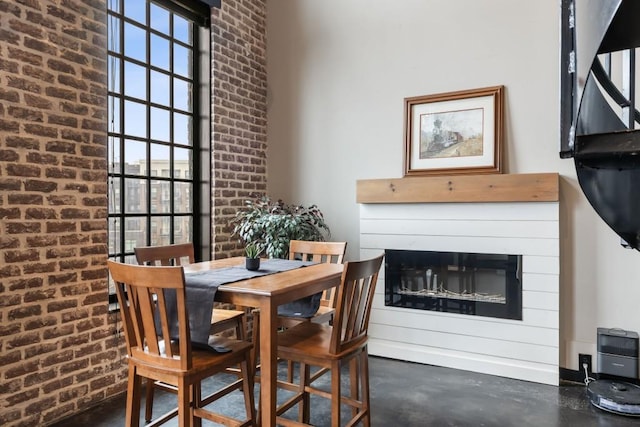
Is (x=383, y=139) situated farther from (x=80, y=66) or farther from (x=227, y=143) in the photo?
(x=80, y=66)

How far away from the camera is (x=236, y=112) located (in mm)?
4215

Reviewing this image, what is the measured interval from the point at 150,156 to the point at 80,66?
872 millimetres

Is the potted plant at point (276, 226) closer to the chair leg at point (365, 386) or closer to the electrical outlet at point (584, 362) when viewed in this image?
the chair leg at point (365, 386)

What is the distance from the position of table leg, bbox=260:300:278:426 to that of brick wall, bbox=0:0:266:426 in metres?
1.49

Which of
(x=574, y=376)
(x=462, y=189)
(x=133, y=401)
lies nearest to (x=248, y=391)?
(x=133, y=401)

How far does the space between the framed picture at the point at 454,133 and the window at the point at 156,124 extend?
183 centimetres

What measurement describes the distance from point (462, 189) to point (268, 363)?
2.22 meters

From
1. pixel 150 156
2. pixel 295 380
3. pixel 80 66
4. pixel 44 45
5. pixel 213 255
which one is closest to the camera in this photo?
pixel 44 45

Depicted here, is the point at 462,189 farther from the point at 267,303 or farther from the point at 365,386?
the point at 267,303

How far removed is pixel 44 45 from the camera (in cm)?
262

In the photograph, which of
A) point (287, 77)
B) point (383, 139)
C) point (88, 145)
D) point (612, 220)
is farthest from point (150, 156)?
point (612, 220)

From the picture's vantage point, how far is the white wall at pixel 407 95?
10.8 ft

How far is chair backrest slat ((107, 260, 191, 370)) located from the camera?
183 cm

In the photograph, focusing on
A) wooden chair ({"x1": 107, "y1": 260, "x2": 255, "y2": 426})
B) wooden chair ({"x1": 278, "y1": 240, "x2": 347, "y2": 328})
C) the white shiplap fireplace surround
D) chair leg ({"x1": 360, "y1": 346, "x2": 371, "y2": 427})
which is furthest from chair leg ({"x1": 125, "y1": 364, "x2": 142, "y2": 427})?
the white shiplap fireplace surround
